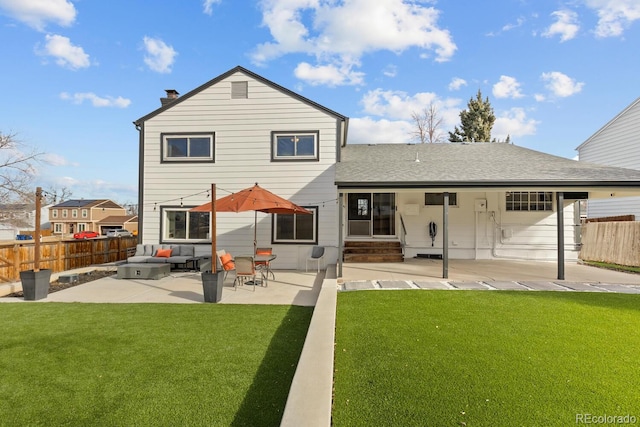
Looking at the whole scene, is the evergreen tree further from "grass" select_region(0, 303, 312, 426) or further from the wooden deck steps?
"grass" select_region(0, 303, 312, 426)

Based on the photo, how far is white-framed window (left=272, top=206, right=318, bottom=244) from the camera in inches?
438

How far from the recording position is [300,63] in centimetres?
1677

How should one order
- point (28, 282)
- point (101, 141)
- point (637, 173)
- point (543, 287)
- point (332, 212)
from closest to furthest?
point (28, 282), point (543, 287), point (637, 173), point (332, 212), point (101, 141)

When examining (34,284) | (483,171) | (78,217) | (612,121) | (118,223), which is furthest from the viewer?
(78,217)

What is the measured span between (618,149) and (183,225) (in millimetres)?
23144

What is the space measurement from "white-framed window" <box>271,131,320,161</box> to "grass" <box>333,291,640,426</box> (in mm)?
6548

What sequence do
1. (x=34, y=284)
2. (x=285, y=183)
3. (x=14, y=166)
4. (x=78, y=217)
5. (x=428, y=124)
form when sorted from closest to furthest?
(x=34, y=284) → (x=285, y=183) → (x=14, y=166) → (x=428, y=124) → (x=78, y=217)

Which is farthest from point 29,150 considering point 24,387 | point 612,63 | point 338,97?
point 612,63

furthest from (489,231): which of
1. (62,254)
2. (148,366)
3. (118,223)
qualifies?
(118,223)

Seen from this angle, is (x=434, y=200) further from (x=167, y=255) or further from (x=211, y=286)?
(x=167, y=255)

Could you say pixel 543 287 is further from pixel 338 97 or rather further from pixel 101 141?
pixel 101 141

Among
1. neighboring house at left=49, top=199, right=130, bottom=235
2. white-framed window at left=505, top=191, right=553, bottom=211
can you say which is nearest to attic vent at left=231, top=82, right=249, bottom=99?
white-framed window at left=505, top=191, right=553, bottom=211

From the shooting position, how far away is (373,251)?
11.8 meters

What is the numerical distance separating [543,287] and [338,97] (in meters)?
14.0
